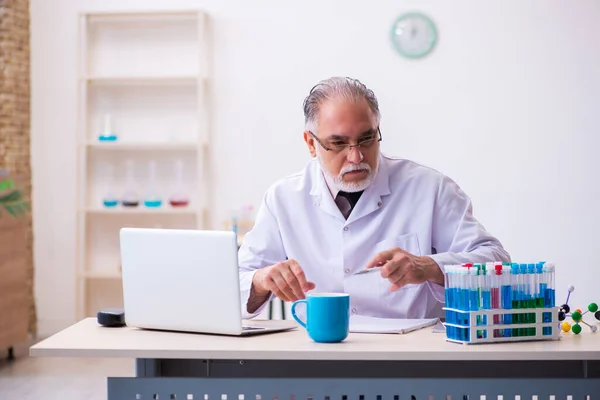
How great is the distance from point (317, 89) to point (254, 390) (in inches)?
36.9

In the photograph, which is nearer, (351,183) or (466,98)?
(351,183)

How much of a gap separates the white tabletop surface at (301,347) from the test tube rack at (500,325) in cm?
2

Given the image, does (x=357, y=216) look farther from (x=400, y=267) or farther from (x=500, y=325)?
(x=500, y=325)

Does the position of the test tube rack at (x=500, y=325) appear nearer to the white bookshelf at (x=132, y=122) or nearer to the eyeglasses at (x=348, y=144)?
the eyeglasses at (x=348, y=144)

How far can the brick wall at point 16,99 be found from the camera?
17.6ft

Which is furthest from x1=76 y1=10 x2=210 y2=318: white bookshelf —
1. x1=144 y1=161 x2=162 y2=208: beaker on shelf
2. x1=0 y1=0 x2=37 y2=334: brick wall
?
x1=0 y1=0 x2=37 y2=334: brick wall

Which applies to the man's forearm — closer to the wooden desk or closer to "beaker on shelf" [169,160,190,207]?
the wooden desk

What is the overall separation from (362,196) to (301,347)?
2.64ft

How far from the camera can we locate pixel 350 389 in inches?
67.1

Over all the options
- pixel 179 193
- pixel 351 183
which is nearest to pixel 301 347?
pixel 351 183

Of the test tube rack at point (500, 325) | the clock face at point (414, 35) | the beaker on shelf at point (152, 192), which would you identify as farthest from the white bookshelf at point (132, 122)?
the test tube rack at point (500, 325)

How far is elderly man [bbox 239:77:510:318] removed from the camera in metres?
2.31

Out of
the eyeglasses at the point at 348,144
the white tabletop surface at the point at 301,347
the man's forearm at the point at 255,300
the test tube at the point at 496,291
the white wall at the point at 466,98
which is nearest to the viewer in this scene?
the white tabletop surface at the point at 301,347

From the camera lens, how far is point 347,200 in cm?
248
